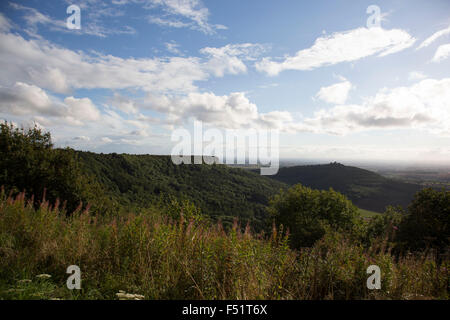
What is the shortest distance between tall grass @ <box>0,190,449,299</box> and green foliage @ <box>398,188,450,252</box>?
Result: 55.9 ft

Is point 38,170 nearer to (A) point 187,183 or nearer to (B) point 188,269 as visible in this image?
(B) point 188,269

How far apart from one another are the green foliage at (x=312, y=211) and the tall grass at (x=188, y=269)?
19915 millimetres

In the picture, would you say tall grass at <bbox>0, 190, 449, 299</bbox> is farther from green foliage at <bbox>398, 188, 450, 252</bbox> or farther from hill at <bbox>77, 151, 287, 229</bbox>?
hill at <bbox>77, 151, 287, 229</bbox>

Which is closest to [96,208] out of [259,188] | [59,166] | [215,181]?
[59,166]

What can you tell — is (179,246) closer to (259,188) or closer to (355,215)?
(355,215)

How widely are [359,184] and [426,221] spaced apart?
81.6m

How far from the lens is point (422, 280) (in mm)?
3504

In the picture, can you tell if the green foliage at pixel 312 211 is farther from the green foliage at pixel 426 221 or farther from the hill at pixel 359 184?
the hill at pixel 359 184

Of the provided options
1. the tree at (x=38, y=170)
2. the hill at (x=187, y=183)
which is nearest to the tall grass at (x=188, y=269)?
the tree at (x=38, y=170)

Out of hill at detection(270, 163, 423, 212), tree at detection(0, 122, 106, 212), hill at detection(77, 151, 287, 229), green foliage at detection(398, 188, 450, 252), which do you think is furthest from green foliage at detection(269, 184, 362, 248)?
hill at detection(270, 163, 423, 212)

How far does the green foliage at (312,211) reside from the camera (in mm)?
23328

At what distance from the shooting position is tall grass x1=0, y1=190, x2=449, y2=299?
9.67 feet

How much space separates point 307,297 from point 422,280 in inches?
84.9

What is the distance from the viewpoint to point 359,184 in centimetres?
8931
